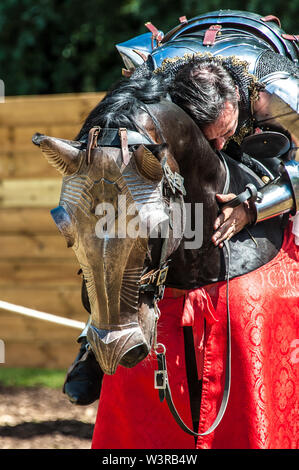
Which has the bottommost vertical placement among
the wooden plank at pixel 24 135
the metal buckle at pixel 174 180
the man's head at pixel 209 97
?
the metal buckle at pixel 174 180

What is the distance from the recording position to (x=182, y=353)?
1929 millimetres

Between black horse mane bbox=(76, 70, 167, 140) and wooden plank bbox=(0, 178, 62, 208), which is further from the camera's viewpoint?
wooden plank bbox=(0, 178, 62, 208)

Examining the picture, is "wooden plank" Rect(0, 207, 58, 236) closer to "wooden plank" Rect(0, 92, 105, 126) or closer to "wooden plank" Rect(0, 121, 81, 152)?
"wooden plank" Rect(0, 121, 81, 152)

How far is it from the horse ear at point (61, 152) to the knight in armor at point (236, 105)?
37 cm

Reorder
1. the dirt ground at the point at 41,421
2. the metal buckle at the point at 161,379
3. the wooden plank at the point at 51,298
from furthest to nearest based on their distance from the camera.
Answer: the wooden plank at the point at 51,298, the dirt ground at the point at 41,421, the metal buckle at the point at 161,379

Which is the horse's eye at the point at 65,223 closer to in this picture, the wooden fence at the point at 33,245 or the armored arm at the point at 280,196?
the armored arm at the point at 280,196

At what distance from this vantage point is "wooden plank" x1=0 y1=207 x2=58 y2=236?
4609mm

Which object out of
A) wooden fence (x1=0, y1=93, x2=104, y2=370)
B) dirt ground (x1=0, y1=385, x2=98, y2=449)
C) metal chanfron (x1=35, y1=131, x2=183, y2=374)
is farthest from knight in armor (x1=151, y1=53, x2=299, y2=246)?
wooden fence (x1=0, y1=93, x2=104, y2=370)

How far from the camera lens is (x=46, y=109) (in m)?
4.56

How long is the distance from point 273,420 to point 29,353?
9.99 feet

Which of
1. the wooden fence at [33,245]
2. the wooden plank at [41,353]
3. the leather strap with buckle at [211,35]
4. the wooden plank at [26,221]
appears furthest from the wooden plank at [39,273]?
the leather strap with buckle at [211,35]

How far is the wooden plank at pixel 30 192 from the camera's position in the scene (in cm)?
458

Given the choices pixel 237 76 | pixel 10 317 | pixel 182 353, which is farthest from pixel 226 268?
pixel 10 317
